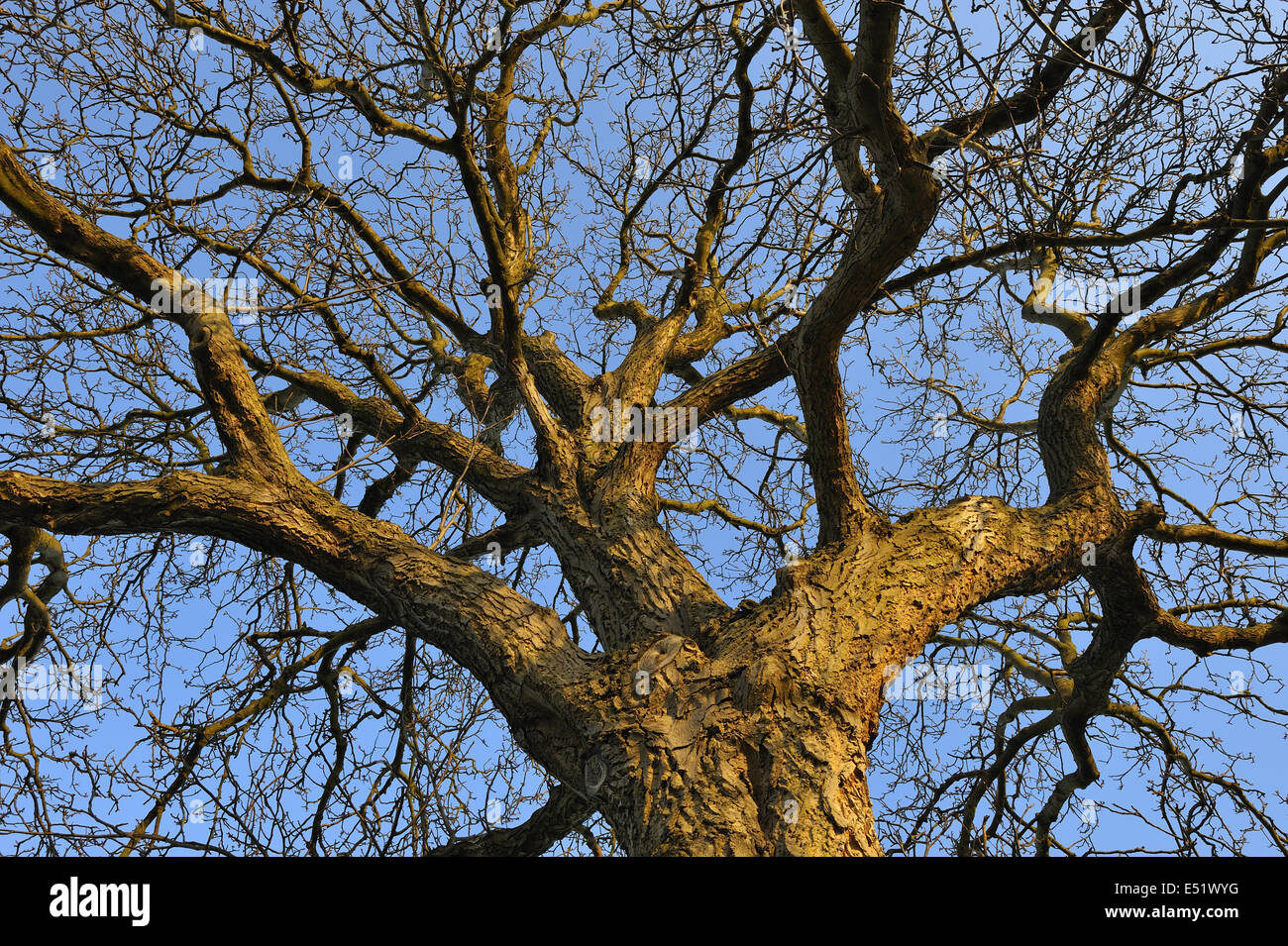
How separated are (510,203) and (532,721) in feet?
9.64

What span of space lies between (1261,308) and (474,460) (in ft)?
13.6

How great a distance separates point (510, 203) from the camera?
4.86 meters

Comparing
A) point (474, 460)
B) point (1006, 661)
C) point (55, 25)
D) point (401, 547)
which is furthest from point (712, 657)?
point (55, 25)

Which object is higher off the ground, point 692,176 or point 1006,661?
point 692,176
